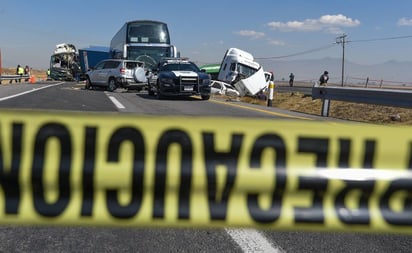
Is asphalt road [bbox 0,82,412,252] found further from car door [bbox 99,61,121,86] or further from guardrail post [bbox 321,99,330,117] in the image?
Result: car door [bbox 99,61,121,86]

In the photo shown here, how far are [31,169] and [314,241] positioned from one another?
191 cm

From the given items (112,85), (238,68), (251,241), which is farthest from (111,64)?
(251,241)

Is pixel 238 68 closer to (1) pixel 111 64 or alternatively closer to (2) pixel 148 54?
(2) pixel 148 54

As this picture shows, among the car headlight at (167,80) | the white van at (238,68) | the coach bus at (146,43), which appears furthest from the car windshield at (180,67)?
the white van at (238,68)

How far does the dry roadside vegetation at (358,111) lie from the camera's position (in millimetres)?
13183

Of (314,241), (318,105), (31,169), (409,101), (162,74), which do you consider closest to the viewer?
(31,169)

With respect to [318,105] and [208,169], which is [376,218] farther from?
[318,105]

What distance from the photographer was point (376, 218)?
2285mm

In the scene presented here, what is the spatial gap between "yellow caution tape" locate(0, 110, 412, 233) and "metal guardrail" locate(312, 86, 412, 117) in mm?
7471

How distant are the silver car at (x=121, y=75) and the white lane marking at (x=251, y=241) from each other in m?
17.5

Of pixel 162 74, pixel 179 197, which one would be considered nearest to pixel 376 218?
pixel 179 197

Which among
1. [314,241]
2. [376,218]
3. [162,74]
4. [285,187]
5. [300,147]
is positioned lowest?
[314,241]

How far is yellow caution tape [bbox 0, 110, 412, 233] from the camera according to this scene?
2164 millimetres

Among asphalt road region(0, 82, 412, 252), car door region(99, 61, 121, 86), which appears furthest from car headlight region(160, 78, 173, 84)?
asphalt road region(0, 82, 412, 252)
